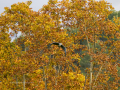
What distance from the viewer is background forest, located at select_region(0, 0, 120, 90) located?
13.9 meters

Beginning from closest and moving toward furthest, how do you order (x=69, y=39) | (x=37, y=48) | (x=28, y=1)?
(x=37, y=48) → (x=69, y=39) → (x=28, y=1)

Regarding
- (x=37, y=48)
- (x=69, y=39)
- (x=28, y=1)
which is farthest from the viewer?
(x=28, y=1)

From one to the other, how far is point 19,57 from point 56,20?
4896mm

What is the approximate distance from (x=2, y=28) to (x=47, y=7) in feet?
15.3

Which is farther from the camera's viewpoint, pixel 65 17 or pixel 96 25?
pixel 65 17

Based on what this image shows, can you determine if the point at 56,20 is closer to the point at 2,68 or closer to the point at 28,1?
the point at 28,1

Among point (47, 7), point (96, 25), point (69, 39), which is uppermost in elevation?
point (47, 7)

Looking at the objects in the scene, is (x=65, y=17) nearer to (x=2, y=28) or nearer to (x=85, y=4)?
(x=85, y=4)

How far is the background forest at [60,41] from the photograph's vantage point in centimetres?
1393

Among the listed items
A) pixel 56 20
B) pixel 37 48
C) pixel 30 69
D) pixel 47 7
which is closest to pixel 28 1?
pixel 47 7

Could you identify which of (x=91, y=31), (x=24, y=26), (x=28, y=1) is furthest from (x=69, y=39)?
(x=28, y=1)

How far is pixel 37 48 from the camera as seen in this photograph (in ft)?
47.4

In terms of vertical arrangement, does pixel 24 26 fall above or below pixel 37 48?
above

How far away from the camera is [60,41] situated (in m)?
15.0
